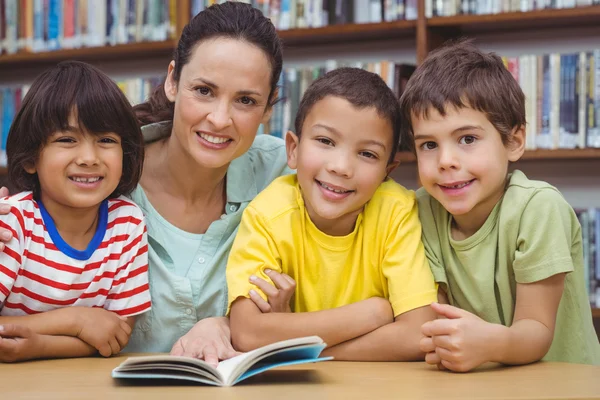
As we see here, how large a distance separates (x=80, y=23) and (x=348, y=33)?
1.10 meters

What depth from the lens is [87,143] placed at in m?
1.45

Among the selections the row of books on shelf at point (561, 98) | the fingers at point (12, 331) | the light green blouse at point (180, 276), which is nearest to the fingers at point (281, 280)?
the light green blouse at point (180, 276)

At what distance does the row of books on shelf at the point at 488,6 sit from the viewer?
2.49 m

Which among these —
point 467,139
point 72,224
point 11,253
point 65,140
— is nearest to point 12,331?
point 11,253

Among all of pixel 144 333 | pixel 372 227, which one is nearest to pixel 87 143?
pixel 144 333

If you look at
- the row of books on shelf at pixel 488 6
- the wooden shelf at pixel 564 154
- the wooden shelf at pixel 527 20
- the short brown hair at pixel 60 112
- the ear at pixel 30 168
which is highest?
the row of books on shelf at pixel 488 6

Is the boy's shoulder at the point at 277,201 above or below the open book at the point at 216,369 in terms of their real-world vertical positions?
above

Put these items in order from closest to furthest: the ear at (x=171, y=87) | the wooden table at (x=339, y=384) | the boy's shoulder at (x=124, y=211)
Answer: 1. the wooden table at (x=339, y=384)
2. the boy's shoulder at (x=124, y=211)
3. the ear at (x=171, y=87)

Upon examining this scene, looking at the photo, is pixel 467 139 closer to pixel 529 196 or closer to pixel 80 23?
pixel 529 196

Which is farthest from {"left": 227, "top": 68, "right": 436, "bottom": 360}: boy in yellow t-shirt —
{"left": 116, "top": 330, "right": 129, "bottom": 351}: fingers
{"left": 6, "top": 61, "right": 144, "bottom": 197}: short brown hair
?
{"left": 6, "top": 61, "right": 144, "bottom": 197}: short brown hair

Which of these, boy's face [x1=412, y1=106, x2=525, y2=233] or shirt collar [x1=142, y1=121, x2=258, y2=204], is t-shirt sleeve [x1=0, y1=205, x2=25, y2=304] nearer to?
shirt collar [x1=142, y1=121, x2=258, y2=204]

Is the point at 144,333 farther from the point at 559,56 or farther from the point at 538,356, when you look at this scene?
the point at 559,56

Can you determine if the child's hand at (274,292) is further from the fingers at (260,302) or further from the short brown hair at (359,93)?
the short brown hair at (359,93)

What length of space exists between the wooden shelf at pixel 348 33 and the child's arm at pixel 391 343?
1518 mm
